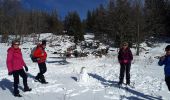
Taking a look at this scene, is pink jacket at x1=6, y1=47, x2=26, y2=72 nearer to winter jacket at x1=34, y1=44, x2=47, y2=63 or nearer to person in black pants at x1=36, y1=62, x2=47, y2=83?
winter jacket at x1=34, y1=44, x2=47, y2=63

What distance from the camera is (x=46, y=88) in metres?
11.5

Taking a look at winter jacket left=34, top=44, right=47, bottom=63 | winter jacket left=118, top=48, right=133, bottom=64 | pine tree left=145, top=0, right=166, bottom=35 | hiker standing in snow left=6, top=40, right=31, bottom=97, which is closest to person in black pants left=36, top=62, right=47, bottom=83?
winter jacket left=34, top=44, right=47, bottom=63

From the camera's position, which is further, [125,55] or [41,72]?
[41,72]

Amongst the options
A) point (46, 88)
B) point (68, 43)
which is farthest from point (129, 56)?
point (68, 43)

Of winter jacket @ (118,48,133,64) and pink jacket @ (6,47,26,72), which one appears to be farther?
winter jacket @ (118,48,133,64)

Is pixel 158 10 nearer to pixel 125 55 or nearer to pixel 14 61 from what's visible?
pixel 125 55

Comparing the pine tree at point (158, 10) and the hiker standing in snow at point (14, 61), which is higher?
the pine tree at point (158, 10)

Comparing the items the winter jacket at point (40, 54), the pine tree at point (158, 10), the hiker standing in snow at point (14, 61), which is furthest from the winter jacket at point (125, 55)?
the pine tree at point (158, 10)

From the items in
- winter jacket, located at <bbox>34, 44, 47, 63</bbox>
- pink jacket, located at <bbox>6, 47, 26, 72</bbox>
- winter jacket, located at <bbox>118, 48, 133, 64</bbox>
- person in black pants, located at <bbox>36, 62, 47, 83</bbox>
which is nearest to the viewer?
→ pink jacket, located at <bbox>6, 47, 26, 72</bbox>

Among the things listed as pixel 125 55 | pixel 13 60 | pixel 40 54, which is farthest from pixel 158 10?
pixel 13 60

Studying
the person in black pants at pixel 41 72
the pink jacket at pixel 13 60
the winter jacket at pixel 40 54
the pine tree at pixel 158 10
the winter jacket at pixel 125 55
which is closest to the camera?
the pink jacket at pixel 13 60

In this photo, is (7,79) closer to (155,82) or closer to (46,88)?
(46,88)

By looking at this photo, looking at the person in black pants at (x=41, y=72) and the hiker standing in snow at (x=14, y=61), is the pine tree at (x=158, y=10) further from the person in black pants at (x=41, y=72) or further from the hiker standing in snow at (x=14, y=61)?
the hiker standing in snow at (x=14, y=61)

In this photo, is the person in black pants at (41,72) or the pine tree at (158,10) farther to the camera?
the pine tree at (158,10)
